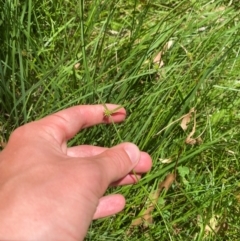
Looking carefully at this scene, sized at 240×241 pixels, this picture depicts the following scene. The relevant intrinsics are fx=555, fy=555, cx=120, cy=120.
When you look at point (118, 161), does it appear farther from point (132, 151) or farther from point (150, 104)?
point (150, 104)

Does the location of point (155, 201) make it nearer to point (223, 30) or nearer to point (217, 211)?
point (217, 211)

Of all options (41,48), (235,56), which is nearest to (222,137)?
(235,56)

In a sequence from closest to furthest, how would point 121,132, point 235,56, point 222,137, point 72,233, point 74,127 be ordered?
point 72,233
point 74,127
point 121,132
point 222,137
point 235,56

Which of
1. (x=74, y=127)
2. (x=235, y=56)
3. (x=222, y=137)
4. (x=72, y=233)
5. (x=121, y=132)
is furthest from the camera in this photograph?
(x=235, y=56)

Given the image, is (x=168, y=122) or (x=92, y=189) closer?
(x=92, y=189)

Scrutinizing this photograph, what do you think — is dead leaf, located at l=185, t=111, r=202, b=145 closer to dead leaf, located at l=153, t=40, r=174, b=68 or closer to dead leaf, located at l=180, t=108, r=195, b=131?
dead leaf, located at l=180, t=108, r=195, b=131

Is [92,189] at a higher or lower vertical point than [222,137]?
higher
